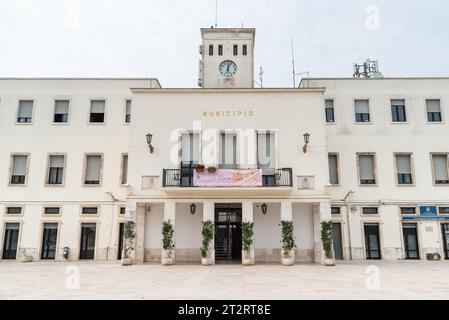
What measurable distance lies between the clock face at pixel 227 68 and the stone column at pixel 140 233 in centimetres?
1015

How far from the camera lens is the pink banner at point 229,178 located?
15.8m

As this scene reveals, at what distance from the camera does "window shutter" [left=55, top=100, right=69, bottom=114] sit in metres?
20.1

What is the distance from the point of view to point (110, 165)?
19.4 metres

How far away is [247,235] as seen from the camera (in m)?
15.9

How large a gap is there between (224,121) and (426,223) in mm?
11837

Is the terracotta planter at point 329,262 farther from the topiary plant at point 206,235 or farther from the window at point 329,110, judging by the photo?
the window at point 329,110

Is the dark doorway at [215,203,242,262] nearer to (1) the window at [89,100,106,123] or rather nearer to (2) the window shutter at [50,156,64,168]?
(1) the window at [89,100,106,123]

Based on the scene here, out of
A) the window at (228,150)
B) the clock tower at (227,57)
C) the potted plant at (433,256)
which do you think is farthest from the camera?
the clock tower at (227,57)

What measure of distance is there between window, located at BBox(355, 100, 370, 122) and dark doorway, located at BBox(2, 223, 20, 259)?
63.3 feet

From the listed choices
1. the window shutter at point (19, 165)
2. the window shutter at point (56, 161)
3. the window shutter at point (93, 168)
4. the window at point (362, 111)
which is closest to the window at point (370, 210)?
the window at point (362, 111)

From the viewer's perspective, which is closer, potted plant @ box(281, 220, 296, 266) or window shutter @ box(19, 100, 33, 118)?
potted plant @ box(281, 220, 296, 266)

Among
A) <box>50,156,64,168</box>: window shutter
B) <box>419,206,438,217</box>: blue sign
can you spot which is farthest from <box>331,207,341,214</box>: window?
<box>50,156,64,168</box>: window shutter

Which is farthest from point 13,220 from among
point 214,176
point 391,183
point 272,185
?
point 391,183

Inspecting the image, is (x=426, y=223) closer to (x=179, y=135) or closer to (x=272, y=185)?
(x=272, y=185)
